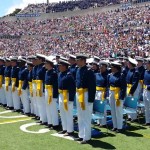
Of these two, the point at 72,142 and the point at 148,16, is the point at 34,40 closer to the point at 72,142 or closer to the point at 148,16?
the point at 148,16

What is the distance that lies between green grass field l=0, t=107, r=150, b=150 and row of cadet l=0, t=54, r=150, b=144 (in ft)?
1.12

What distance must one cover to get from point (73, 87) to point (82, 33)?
39.3m

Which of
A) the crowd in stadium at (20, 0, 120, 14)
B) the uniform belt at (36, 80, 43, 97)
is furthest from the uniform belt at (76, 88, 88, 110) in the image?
the crowd in stadium at (20, 0, 120, 14)

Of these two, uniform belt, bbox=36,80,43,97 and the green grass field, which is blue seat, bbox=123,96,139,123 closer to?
the green grass field

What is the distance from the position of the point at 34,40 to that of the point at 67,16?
9.45 m

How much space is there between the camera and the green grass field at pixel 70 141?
8.04 meters

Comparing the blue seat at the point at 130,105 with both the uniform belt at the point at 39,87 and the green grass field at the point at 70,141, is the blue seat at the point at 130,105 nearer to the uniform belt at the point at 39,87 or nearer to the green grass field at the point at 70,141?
the green grass field at the point at 70,141

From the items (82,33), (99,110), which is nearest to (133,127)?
(99,110)

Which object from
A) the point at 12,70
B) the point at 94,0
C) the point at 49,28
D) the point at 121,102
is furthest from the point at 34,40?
the point at 121,102

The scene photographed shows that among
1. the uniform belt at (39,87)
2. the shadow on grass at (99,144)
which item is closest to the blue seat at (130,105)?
the shadow on grass at (99,144)

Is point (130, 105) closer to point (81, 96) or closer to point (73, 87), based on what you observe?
point (73, 87)

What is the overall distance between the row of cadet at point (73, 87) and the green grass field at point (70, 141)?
13.4 inches

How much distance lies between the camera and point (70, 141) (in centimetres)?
851

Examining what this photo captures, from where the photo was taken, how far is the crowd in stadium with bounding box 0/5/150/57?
36344mm
